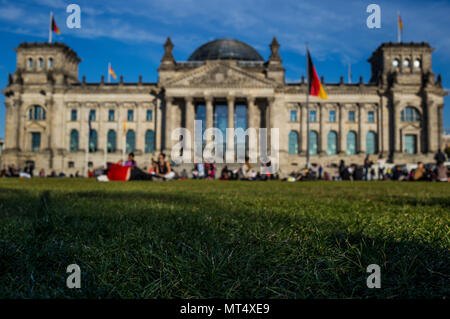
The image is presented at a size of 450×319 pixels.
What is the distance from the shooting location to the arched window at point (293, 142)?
55281 millimetres

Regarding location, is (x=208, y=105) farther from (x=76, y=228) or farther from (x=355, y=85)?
(x=76, y=228)

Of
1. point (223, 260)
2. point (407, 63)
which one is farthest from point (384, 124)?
point (223, 260)

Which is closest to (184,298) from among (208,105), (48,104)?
(208,105)

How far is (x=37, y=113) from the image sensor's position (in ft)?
186

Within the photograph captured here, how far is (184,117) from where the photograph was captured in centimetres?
5356

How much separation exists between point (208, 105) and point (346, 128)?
2236 cm

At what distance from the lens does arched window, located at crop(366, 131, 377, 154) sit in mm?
55062

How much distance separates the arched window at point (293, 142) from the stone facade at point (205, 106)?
0.16 m

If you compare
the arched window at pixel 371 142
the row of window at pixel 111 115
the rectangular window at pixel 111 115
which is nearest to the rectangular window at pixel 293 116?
the arched window at pixel 371 142

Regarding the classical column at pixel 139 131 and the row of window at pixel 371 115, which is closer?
the row of window at pixel 371 115

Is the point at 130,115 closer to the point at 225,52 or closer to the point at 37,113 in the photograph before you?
the point at 37,113

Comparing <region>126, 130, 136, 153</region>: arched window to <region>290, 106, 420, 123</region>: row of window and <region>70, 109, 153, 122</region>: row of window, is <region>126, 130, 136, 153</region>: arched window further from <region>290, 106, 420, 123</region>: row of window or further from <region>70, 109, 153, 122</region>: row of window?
<region>290, 106, 420, 123</region>: row of window

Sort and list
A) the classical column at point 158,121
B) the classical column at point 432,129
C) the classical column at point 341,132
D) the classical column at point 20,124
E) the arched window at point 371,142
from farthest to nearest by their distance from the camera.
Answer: the classical column at point 20,124 → the arched window at point 371,142 → the classical column at point 341,132 → the classical column at point 158,121 → the classical column at point 432,129

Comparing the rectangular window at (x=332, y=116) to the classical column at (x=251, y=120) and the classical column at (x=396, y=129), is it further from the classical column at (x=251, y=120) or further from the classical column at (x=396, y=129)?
the classical column at (x=251, y=120)
